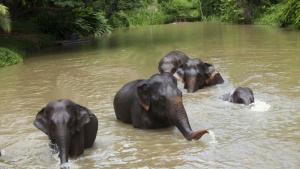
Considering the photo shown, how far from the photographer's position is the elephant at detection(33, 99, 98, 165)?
713 cm

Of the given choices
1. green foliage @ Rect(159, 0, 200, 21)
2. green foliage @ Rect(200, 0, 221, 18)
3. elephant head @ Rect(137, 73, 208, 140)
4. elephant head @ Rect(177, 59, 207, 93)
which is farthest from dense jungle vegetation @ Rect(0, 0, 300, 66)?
green foliage @ Rect(159, 0, 200, 21)

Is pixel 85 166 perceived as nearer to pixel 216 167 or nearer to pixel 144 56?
pixel 216 167

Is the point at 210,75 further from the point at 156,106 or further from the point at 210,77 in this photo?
the point at 156,106

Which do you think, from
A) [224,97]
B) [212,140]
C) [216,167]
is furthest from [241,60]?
[216,167]

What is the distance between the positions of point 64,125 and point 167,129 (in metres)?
2.54

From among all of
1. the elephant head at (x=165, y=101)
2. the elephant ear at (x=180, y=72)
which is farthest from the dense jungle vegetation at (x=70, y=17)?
the elephant head at (x=165, y=101)

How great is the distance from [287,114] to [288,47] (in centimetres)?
1100

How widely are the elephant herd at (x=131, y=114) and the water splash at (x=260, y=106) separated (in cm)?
14

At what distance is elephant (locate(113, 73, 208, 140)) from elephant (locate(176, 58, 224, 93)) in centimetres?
297

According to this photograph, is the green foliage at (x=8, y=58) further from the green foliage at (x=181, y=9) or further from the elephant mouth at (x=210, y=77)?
the green foliage at (x=181, y=9)

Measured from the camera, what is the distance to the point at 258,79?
13594 mm

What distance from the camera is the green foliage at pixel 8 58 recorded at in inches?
799

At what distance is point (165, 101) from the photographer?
8711 millimetres

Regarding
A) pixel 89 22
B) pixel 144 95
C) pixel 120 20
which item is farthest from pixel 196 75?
pixel 120 20
